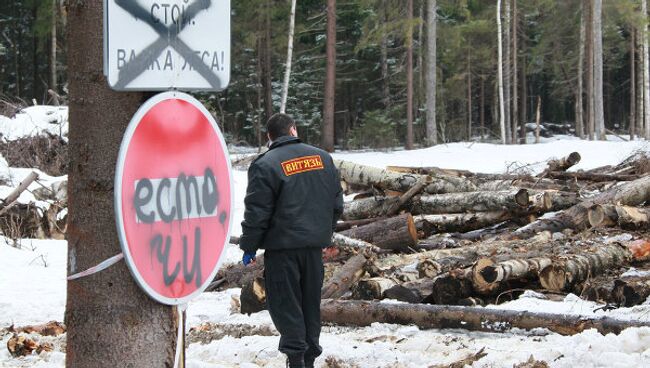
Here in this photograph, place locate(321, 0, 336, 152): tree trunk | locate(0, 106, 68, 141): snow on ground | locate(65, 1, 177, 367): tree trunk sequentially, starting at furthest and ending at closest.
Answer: locate(321, 0, 336, 152): tree trunk → locate(0, 106, 68, 141): snow on ground → locate(65, 1, 177, 367): tree trunk

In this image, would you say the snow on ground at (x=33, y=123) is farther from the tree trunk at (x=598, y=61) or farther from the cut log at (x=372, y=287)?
the tree trunk at (x=598, y=61)

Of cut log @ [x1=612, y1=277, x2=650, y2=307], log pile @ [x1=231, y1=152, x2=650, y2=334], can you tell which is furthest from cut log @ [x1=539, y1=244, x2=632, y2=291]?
cut log @ [x1=612, y1=277, x2=650, y2=307]

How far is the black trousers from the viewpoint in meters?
5.15

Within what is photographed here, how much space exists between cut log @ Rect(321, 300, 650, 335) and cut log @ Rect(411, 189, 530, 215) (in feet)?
15.1

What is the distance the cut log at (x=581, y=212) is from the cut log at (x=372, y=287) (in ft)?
10.1

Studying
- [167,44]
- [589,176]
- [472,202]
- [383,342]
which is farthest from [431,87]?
[167,44]

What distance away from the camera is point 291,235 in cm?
515

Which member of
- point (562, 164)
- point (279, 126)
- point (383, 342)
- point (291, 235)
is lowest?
point (383, 342)

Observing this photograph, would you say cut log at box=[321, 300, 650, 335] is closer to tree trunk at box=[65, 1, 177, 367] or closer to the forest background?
tree trunk at box=[65, 1, 177, 367]

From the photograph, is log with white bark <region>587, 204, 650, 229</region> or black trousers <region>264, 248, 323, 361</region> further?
log with white bark <region>587, 204, 650, 229</region>

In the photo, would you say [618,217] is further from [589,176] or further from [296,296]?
[296,296]

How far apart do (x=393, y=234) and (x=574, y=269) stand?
2.84 metres

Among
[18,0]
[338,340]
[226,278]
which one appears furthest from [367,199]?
[18,0]

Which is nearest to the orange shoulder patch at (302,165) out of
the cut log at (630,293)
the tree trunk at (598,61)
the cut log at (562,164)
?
the cut log at (630,293)
